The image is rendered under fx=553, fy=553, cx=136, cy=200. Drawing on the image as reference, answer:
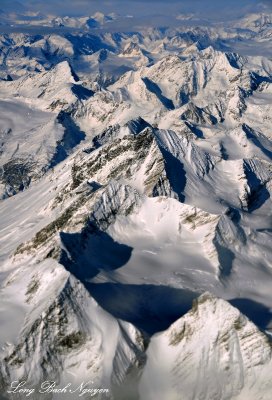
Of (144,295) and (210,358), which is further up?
(210,358)

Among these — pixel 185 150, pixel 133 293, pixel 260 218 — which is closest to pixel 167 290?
pixel 133 293

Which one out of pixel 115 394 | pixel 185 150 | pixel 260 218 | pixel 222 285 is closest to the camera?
pixel 115 394

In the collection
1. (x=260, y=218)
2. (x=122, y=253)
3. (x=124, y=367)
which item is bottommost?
(x=260, y=218)

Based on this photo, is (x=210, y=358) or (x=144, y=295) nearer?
(x=210, y=358)

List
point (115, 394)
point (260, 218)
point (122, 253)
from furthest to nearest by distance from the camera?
point (260, 218), point (122, 253), point (115, 394)

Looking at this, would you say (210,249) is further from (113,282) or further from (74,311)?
(74,311)

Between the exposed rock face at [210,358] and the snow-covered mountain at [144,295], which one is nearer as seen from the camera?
the exposed rock face at [210,358]

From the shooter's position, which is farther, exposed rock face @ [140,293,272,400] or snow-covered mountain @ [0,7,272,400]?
snow-covered mountain @ [0,7,272,400]

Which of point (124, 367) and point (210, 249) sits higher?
point (124, 367)

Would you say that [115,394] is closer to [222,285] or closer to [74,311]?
[74,311]

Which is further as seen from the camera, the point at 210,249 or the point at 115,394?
the point at 210,249
